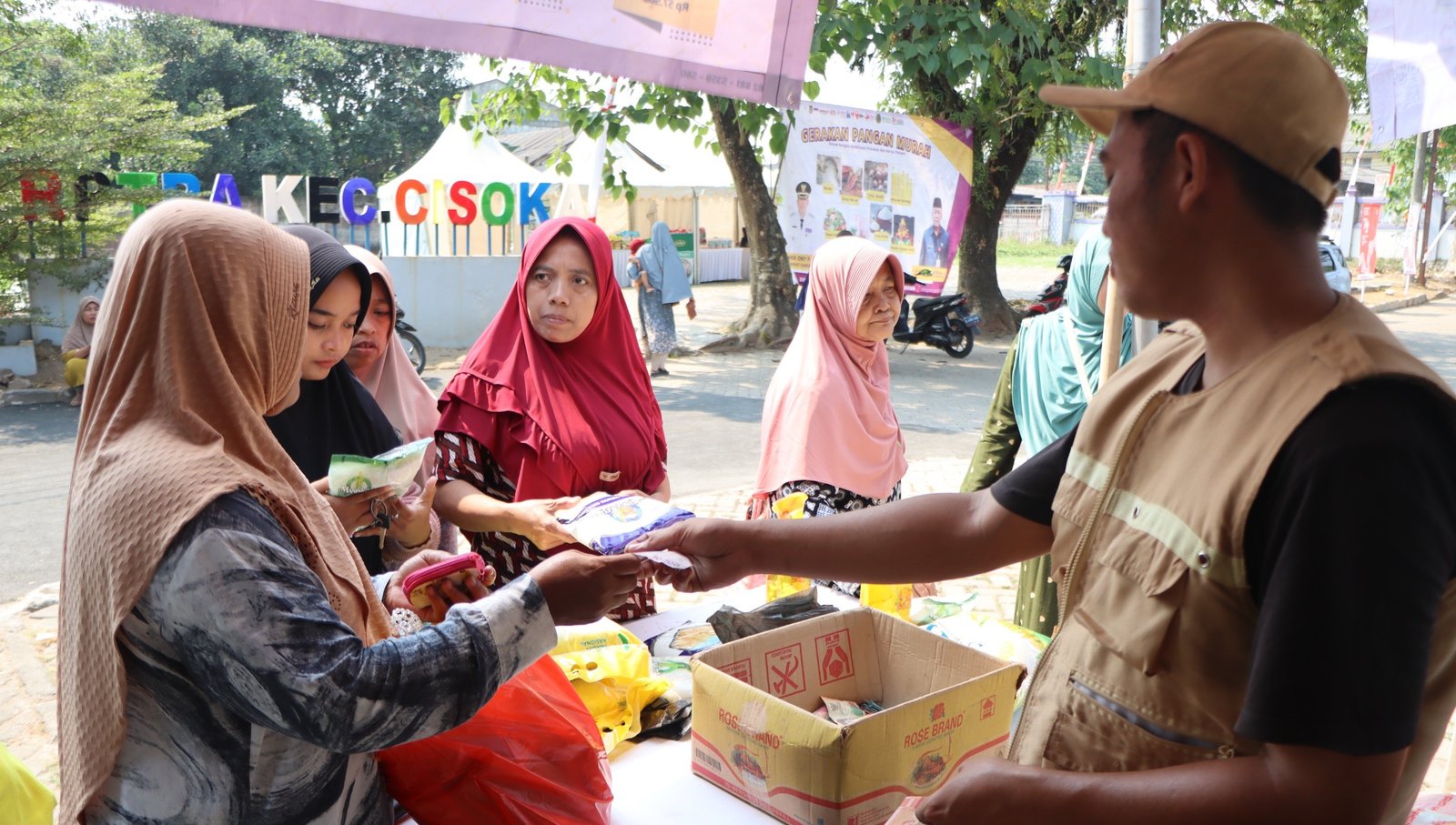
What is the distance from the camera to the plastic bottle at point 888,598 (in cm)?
298

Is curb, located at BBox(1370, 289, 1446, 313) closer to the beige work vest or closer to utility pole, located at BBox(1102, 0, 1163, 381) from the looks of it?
utility pole, located at BBox(1102, 0, 1163, 381)

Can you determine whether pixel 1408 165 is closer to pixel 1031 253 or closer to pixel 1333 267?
pixel 1031 253

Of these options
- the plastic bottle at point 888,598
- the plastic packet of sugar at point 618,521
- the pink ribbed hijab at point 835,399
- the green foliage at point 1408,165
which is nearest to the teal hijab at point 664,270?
the pink ribbed hijab at point 835,399

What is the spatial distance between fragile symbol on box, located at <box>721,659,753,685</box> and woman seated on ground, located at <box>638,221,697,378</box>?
10.7 m

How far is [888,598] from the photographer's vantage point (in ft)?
9.86

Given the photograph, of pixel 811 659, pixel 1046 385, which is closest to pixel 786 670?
pixel 811 659

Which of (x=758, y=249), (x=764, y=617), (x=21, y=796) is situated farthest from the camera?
(x=758, y=249)

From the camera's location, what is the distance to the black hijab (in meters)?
2.87

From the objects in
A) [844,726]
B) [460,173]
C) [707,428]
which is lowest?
[707,428]

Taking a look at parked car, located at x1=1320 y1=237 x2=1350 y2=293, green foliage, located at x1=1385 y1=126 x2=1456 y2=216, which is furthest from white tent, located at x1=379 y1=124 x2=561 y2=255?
green foliage, located at x1=1385 y1=126 x2=1456 y2=216

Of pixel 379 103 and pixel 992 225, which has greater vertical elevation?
pixel 379 103

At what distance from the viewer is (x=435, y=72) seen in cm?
3875

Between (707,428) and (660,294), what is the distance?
3159mm

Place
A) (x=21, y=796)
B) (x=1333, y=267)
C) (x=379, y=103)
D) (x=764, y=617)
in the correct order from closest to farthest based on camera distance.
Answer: (x=21, y=796)
(x=764, y=617)
(x=1333, y=267)
(x=379, y=103)
